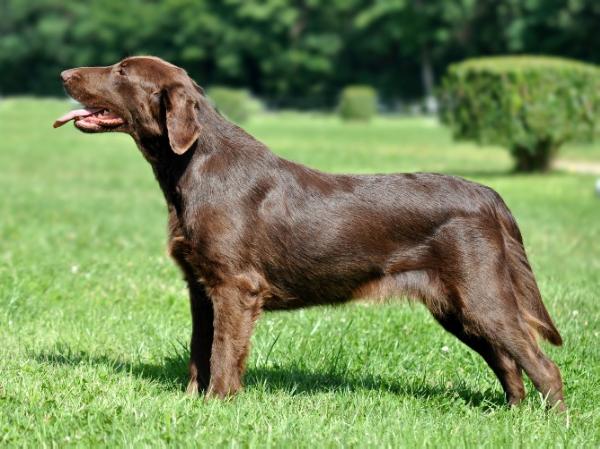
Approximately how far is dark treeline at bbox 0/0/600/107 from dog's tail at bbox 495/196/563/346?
54725 mm

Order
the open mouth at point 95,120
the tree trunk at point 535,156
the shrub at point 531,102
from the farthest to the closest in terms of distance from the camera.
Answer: the tree trunk at point 535,156
the shrub at point 531,102
the open mouth at point 95,120

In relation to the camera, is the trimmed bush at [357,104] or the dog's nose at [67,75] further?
the trimmed bush at [357,104]

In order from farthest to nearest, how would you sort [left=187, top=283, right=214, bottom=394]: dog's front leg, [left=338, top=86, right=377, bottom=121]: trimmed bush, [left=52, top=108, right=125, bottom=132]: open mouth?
[left=338, top=86, right=377, bottom=121]: trimmed bush
[left=187, top=283, right=214, bottom=394]: dog's front leg
[left=52, top=108, right=125, bottom=132]: open mouth

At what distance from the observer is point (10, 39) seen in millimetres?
82375

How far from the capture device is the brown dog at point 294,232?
184 inches

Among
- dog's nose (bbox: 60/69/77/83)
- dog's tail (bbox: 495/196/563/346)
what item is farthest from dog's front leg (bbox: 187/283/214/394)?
dog's tail (bbox: 495/196/563/346)

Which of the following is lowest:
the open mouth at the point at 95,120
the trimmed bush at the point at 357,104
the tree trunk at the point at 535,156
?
the trimmed bush at the point at 357,104

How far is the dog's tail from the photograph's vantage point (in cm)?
489

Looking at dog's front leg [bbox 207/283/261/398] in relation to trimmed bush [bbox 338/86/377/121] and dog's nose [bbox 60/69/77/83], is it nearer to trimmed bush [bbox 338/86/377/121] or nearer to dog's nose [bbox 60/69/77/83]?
dog's nose [bbox 60/69/77/83]

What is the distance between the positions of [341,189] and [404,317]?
1999mm

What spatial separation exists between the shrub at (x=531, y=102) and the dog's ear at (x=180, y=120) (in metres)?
14.6

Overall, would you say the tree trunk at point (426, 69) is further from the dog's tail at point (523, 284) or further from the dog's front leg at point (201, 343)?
the dog's front leg at point (201, 343)

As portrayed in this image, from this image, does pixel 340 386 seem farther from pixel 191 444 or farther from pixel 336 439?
→ pixel 191 444

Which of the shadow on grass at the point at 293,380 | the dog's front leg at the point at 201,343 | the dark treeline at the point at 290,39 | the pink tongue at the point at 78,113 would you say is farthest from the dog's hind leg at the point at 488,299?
the dark treeline at the point at 290,39
